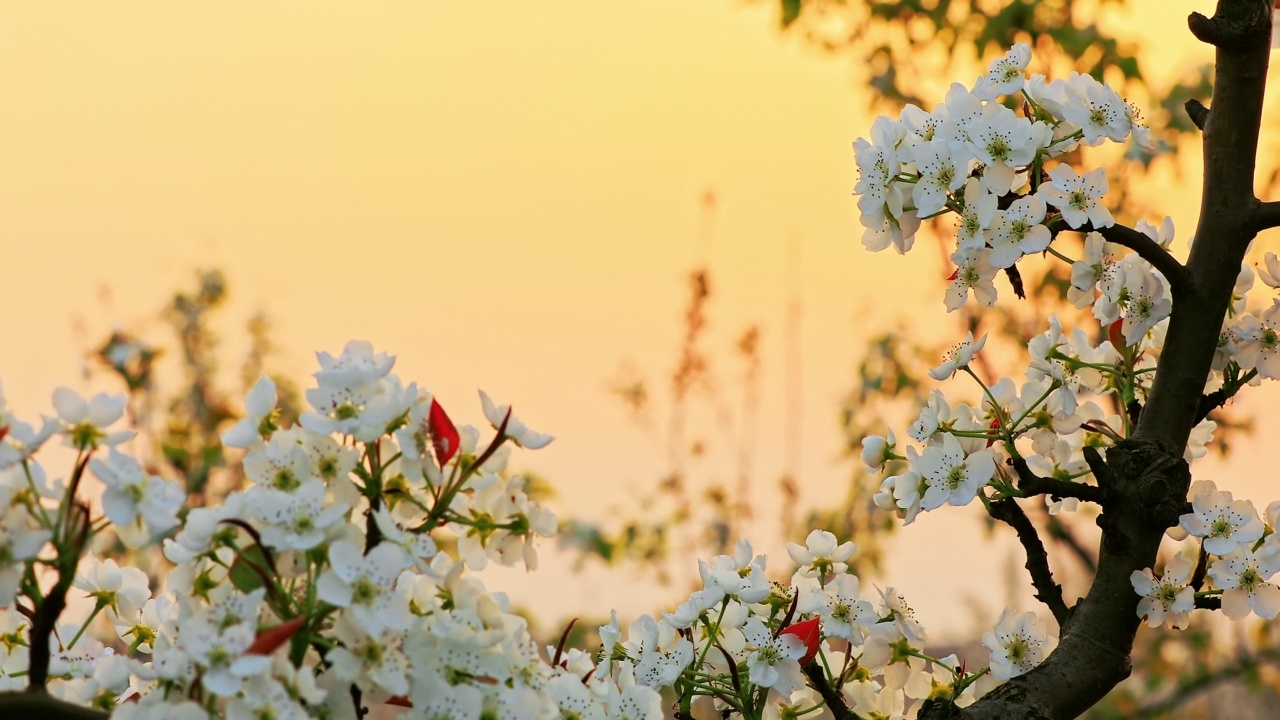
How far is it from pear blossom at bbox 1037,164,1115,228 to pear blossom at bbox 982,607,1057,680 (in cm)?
41

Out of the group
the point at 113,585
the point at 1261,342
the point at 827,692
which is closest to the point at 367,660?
the point at 113,585

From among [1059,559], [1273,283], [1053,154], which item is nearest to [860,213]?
[1053,154]

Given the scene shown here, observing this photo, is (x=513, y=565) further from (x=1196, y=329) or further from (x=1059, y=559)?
(x=1059, y=559)

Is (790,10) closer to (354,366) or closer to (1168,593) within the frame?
(1168,593)

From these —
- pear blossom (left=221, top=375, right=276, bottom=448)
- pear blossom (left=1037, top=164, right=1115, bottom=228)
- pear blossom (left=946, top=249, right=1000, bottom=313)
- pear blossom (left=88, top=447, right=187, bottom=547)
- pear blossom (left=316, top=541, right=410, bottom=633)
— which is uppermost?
pear blossom (left=1037, top=164, right=1115, bottom=228)

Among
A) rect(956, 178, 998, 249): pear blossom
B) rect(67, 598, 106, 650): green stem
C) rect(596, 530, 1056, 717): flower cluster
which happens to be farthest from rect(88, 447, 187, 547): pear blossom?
rect(956, 178, 998, 249): pear blossom

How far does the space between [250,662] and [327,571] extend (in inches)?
3.3

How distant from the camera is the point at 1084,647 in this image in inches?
54.3

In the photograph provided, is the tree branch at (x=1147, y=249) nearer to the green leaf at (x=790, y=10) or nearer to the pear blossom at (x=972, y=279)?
the pear blossom at (x=972, y=279)

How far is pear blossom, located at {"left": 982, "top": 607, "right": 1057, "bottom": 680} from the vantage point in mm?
1442

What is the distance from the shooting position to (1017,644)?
1.45 m

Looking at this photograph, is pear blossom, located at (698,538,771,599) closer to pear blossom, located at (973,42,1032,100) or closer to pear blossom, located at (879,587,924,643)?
Result: pear blossom, located at (879,587,924,643)

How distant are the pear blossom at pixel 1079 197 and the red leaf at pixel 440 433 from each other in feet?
2.12

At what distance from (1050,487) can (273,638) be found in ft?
2.78
